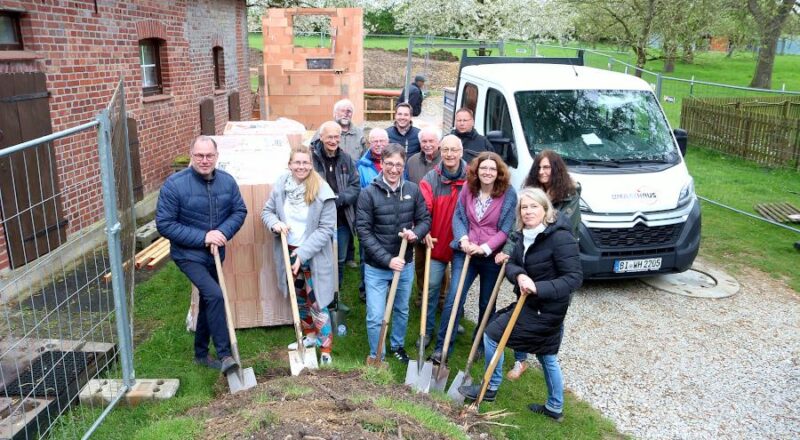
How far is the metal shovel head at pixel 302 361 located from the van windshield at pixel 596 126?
11.8ft

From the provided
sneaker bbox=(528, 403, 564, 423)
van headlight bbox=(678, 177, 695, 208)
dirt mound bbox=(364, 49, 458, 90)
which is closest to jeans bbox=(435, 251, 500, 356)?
sneaker bbox=(528, 403, 564, 423)

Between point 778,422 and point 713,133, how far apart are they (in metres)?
11.7

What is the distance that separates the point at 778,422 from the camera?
482 cm

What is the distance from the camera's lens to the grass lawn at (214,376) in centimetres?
419

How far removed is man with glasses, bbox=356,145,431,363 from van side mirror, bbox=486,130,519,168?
2278 mm

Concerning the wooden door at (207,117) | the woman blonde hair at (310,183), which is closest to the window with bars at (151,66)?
the wooden door at (207,117)

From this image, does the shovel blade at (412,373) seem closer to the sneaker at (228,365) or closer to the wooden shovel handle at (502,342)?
the wooden shovel handle at (502,342)

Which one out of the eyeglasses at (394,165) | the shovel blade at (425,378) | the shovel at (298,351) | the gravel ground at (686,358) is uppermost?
the eyeglasses at (394,165)

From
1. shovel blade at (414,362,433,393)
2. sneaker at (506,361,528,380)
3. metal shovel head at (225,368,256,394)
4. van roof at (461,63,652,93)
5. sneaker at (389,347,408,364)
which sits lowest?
sneaker at (506,361,528,380)

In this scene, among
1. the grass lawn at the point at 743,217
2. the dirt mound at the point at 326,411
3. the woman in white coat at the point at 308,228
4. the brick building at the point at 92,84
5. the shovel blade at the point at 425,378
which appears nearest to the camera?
the dirt mound at the point at 326,411

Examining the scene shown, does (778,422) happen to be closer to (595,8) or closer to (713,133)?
(713,133)

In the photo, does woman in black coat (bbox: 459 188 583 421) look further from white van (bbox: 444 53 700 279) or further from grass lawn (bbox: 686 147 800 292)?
grass lawn (bbox: 686 147 800 292)

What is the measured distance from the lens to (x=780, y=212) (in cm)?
999

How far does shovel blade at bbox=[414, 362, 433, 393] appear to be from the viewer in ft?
15.7
